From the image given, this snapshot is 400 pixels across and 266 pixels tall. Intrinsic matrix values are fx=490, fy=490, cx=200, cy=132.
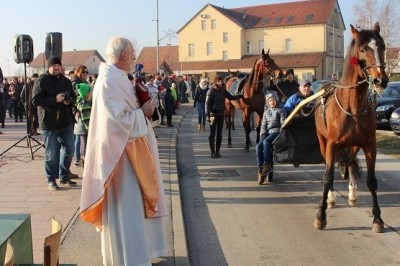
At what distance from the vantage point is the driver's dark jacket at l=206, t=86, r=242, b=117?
1190cm

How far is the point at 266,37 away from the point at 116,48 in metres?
68.4

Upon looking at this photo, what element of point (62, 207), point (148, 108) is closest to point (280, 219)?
point (62, 207)

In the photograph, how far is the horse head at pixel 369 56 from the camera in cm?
532

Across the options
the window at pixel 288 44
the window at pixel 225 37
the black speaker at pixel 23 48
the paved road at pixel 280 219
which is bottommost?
the paved road at pixel 280 219

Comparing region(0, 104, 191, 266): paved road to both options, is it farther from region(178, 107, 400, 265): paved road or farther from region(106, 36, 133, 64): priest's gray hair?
region(106, 36, 133, 64): priest's gray hair

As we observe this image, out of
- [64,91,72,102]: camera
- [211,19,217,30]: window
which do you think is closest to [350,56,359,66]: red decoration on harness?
[64,91,72,102]: camera

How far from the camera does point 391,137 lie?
14.5 meters

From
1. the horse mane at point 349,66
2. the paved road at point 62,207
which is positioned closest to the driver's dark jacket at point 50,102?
the paved road at point 62,207

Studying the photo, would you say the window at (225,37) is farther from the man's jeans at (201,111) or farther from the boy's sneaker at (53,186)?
the boy's sneaker at (53,186)

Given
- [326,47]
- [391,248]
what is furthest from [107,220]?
[326,47]

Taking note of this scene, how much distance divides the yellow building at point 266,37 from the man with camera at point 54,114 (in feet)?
194

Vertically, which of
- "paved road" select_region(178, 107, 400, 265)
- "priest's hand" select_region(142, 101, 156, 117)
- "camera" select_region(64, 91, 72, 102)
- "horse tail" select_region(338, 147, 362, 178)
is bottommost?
"paved road" select_region(178, 107, 400, 265)

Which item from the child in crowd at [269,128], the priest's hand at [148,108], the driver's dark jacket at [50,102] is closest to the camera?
the priest's hand at [148,108]

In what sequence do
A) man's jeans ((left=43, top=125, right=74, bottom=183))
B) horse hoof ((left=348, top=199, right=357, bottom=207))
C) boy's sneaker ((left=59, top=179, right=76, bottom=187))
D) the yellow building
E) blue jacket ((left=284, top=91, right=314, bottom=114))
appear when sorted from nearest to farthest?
horse hoof ((left=348, top=199, right=357, bottom=207))
man's jeans ((left=43, top=125, right=74, bottom=183))
boy's sneaker ((left=59, top=179, right=76, bottom=187))
blue jacket ((left=284, top=91, right=314, bottom=114))
the yellow building
